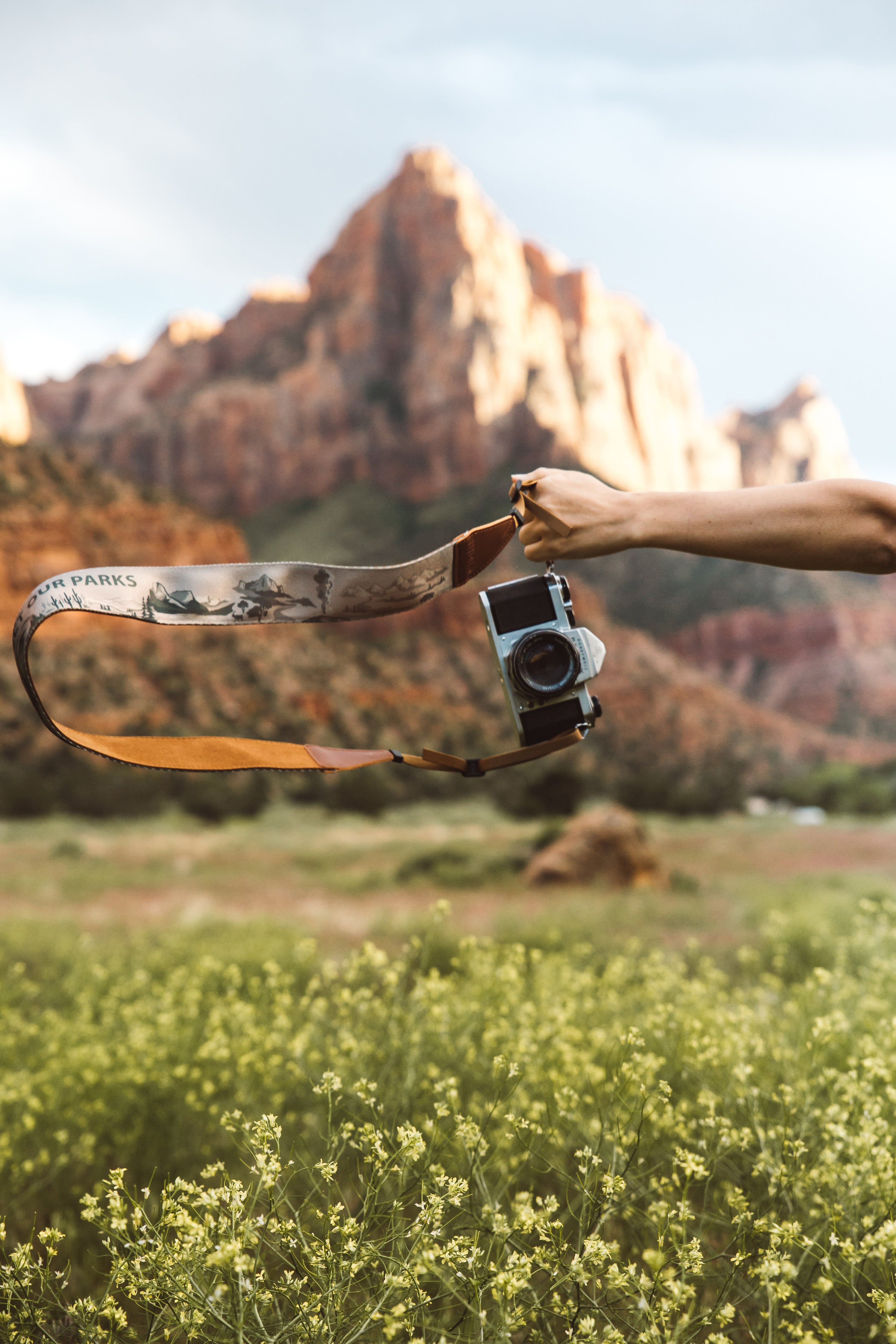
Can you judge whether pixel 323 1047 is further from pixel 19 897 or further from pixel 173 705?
pixel 173 705

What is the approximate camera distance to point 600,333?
3863 inches

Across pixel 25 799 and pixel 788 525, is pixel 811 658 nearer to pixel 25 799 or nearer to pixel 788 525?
pixel 25 799

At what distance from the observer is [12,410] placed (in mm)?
86188

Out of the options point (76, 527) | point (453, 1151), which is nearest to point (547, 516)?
point (453, 1151)

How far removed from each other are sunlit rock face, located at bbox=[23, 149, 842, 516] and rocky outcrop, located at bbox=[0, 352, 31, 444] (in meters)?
4.42

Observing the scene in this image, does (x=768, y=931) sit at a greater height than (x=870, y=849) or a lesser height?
greater

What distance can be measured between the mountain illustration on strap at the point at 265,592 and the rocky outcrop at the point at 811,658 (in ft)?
217

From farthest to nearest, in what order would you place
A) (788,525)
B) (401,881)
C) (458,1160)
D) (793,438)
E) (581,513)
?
(793,438)
(401,881)
(458,1160)
(581,513)
(788,525)

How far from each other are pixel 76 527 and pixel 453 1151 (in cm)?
4316

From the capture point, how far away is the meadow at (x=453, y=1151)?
152 centimetres

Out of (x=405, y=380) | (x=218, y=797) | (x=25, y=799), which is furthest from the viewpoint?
(x=405, y=380)

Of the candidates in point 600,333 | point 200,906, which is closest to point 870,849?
point 200,906

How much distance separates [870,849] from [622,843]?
9839 millimetres

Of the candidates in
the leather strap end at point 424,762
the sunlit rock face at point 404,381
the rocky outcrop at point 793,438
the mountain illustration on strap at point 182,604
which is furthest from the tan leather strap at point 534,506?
the rocky outcrop at point 793,438
